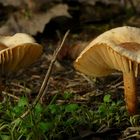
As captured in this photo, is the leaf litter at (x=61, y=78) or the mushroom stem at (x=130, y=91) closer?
the mushroom stem at (x=130, y=91)

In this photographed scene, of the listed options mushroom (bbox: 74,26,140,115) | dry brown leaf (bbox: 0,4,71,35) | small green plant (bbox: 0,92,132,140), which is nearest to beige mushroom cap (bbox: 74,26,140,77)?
mushroom (bbox: 74,26,140,115)

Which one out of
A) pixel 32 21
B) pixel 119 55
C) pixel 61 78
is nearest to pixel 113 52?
pixel 119 55

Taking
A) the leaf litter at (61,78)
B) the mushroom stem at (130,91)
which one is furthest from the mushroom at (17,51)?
the mushroom stem at (130,91)

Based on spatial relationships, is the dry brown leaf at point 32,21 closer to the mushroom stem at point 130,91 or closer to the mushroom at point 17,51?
the mushroom at point 17,51

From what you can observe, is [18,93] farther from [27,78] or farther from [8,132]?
[8,132]

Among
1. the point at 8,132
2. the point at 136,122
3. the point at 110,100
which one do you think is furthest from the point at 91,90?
the point at 8,132
